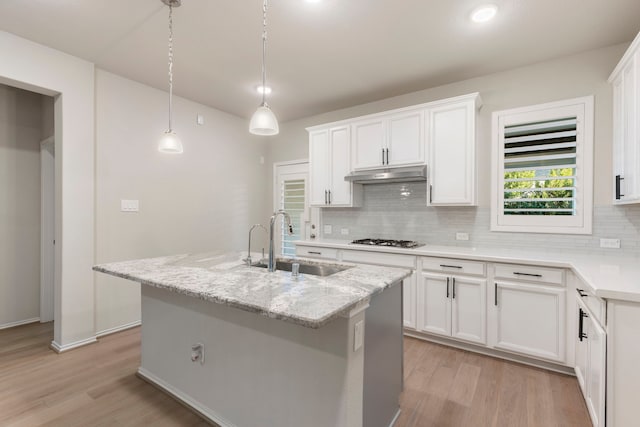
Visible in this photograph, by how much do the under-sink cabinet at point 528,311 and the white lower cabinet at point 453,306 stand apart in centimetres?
9

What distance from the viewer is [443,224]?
345cm

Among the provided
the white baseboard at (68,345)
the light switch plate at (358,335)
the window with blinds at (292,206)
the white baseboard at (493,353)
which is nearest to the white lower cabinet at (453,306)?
the white baseboard at (493,353)

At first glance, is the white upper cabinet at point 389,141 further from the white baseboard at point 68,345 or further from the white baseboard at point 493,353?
the white baseboard at point 68,345

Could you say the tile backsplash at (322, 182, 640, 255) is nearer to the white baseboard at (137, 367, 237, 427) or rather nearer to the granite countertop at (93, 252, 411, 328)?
the granite countertop at (93, 252, 411, 328)

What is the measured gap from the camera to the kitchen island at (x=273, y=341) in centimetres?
135

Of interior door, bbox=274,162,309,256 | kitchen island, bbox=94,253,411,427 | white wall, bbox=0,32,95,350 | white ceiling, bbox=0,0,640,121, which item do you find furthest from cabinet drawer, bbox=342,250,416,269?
white wall, bbox=0,32,95,350

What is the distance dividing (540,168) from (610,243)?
33.5 inches

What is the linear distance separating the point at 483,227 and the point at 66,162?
13.9ft

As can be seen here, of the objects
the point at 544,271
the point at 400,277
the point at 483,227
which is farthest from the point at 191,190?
the point at 544,271

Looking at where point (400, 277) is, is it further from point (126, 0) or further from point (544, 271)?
point (126, 0)

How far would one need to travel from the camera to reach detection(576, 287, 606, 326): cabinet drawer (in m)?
1.60

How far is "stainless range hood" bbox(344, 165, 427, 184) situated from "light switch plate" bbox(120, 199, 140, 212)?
2472 millimetres

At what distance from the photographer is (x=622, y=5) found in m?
2.13

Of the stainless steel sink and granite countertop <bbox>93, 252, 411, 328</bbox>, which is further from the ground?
granite countertop <bbox>93, 252, 411, 328</bbox>
